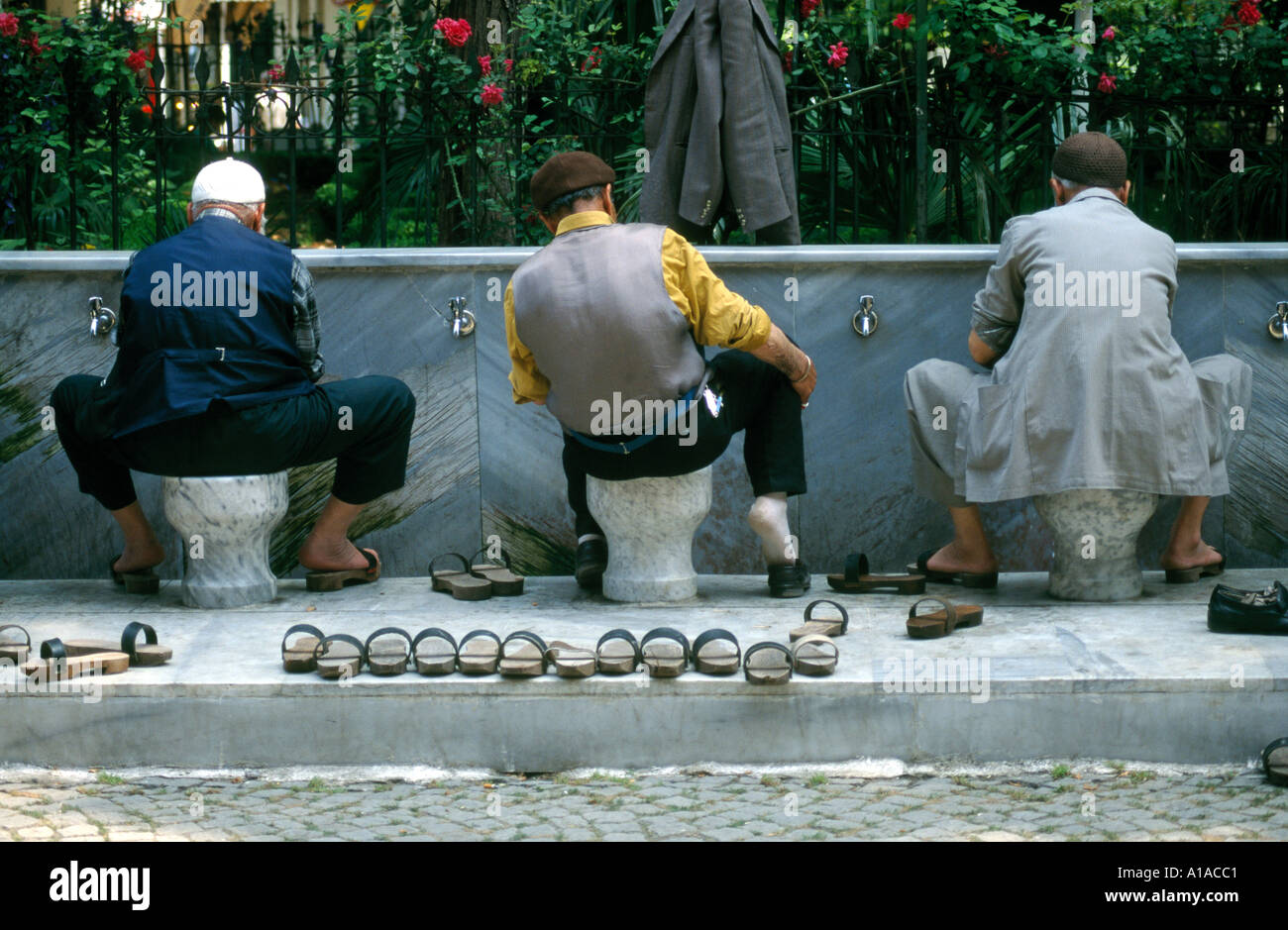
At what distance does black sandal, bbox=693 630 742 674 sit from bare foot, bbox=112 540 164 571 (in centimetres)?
250

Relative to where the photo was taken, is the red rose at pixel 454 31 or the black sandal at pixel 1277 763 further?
the red rose at pixel 454 31

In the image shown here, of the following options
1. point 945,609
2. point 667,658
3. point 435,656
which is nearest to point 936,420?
point 945,609

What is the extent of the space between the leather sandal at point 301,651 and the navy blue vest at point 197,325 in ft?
3.43

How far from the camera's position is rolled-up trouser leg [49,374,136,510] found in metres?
5.78

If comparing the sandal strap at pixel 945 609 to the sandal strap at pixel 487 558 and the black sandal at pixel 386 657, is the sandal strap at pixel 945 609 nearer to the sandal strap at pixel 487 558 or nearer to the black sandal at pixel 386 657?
the black sandal at pixel 386 657

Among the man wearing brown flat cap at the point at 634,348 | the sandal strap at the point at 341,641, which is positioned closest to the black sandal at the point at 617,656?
the sandal strap at the point at 341,641

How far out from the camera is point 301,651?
4645 millimetres

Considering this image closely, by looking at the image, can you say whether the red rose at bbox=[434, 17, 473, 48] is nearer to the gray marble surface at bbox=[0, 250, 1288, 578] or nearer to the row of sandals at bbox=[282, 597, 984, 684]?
the gray marble surface at bbox=[0, 250, 1288, 578]

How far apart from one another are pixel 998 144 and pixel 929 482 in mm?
1799

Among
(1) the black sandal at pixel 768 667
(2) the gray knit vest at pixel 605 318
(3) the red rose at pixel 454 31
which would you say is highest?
(3) the red rose at pixel 454 31

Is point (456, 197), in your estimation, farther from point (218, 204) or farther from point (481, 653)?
point (481, 653)

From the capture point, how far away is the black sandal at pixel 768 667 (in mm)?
4438

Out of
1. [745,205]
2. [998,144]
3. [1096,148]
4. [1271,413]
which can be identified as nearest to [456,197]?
[745,205]

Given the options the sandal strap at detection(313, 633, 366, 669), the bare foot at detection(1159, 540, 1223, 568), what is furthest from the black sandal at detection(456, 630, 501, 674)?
the bare foot at detection(1159, 540, 1223, 568)
